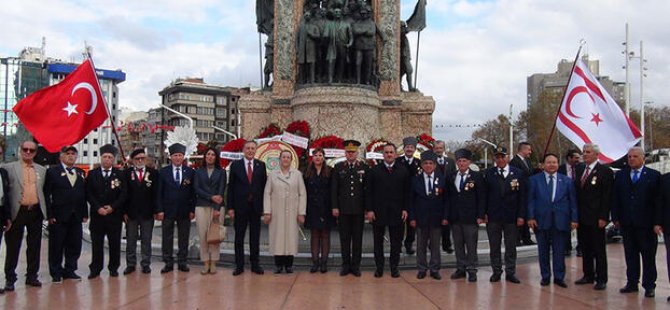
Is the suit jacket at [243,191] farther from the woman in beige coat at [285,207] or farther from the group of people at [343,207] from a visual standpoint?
the woman in beige coat at [285,207]

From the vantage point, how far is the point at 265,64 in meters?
15.3

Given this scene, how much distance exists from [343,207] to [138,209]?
2.84 meters

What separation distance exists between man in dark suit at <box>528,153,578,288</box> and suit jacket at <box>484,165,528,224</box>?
11cm

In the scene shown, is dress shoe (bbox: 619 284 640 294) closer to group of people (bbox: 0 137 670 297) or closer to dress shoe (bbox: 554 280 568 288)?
group of people (bbox: 0 137 670 297)

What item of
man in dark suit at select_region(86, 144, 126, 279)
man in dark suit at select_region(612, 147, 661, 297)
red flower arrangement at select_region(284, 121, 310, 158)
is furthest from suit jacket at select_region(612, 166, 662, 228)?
red flower arrangement at select_region(284, 121, 310, 158)

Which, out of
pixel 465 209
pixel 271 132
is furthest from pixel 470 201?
pixel 271 132

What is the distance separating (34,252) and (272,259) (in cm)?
319

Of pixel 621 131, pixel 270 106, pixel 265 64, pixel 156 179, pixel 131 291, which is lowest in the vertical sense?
pixel 131 291

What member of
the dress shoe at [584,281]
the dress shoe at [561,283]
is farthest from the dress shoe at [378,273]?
the dress shoe at [584,281]

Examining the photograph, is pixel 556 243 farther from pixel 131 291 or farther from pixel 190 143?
pixel 190 143

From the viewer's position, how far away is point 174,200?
831 cm

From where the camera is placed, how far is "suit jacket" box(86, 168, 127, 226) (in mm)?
8070

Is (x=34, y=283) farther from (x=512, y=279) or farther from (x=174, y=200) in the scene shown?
(x=512, y=279)

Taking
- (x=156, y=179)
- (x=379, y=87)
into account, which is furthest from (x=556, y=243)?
(x=379, y=87)
